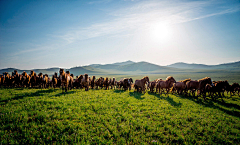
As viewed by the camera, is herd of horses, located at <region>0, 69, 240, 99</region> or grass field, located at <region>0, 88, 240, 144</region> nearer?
grass field, located at <region>0, 88, 240, 144</region>

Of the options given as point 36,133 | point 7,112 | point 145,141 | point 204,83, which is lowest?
point 145,141

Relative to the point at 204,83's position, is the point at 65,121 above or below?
below

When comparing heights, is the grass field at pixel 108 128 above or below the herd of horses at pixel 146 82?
below

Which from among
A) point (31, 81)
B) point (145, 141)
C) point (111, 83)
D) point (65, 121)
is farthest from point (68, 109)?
point (31, 81)

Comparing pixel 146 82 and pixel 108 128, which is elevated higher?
pixel 146 82

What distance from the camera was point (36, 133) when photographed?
5.76 m

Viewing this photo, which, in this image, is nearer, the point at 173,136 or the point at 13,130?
the point at 13,130

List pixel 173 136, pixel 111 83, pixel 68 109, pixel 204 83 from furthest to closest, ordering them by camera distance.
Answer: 1. pixel 111 83
2. pixel 204 83
3. pixel 68 109
4. pixel 173 136

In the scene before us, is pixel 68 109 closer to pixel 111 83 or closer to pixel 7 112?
pixel 7 112

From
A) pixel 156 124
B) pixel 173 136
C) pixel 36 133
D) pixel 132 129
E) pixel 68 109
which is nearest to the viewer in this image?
pixel 36 133

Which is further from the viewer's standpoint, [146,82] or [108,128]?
[146,82]

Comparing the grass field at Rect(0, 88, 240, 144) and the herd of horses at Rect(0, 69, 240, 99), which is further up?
the herd of horses at Rect(0, 69, 240, 99)

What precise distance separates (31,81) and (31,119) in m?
18.4

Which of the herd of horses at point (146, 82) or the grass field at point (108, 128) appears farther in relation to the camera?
the herd of horses at point (146, 82)
